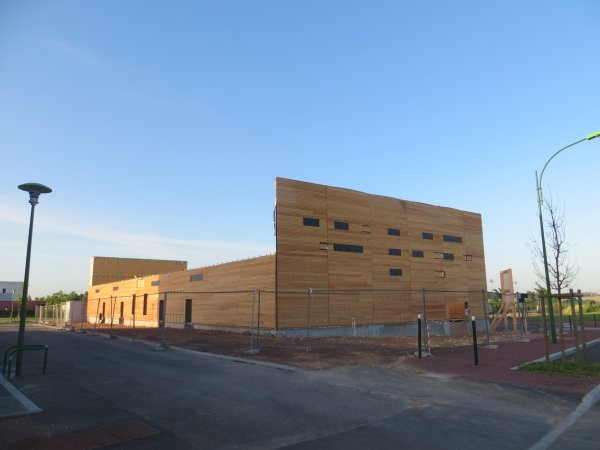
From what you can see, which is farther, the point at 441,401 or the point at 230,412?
the point at 441,401

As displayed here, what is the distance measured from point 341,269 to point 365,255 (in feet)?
8.73

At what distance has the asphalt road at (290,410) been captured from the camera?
5.73m

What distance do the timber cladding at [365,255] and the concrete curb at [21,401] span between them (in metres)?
16.6

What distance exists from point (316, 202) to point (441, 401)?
21.3 metres

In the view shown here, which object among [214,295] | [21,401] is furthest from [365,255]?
[21,401]

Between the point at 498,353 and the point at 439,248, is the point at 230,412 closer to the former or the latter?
the point at 498,353

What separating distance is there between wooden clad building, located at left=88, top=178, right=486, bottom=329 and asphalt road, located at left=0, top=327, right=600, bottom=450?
12019 mm

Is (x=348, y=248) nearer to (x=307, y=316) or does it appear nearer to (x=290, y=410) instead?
(x=307, y=316)

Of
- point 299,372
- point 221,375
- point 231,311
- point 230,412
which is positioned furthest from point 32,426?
point 231,311

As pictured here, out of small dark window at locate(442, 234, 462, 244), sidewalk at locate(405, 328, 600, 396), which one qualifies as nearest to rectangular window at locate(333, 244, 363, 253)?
small dark window at locate(442, 234, 462, 244)

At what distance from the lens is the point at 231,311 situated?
2912 cm

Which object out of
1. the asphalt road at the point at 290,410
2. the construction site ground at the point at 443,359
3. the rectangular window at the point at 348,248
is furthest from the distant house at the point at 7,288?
the asphalt road at the point at 290,410

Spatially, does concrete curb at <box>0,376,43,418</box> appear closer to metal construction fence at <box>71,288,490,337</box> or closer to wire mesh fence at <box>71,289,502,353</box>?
metal construction fence at <box>71,288,490,337</box>

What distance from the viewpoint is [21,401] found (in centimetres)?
777
